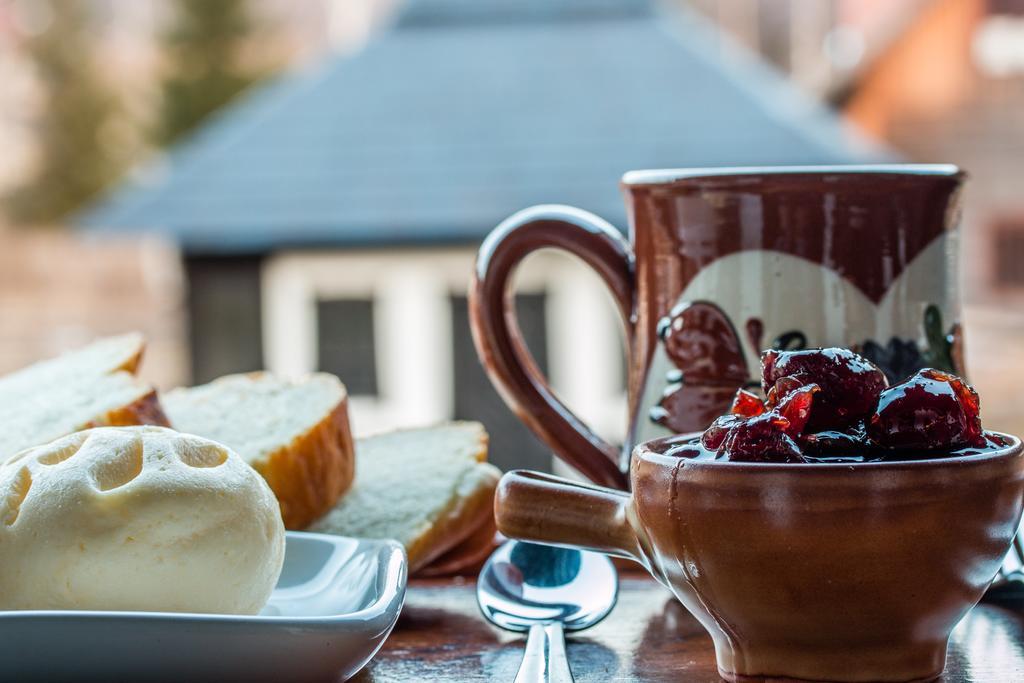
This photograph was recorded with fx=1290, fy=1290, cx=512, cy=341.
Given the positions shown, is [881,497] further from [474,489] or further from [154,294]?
[154,294]

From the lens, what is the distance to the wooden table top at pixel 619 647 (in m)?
0.64

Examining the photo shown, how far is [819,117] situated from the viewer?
22.9ft

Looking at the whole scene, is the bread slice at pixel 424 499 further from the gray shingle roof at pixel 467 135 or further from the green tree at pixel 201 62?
the green tree at pixel 201 62

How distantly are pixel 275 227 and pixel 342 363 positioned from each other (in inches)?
28.2

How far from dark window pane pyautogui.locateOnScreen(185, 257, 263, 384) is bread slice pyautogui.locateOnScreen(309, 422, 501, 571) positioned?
523 centimetres

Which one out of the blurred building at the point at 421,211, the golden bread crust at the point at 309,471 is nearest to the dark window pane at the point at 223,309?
the blurred building at the point at 421,211

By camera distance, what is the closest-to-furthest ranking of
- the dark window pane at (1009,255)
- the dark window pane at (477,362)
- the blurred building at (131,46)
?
the dark window pane at (477,362) < the dark window pane at (1009,255) < the blurred building at (131,46)

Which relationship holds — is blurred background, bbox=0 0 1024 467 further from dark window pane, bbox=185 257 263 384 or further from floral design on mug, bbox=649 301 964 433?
floral design on mug, bbox=649 301 964 433

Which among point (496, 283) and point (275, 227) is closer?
point (496, 283)

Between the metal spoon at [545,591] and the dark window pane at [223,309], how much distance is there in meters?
5.42

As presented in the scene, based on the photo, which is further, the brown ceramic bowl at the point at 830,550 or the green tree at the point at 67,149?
the green tree at the point at 67,149

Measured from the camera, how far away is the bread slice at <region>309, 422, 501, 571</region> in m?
0.86

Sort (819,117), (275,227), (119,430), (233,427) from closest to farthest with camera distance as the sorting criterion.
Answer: (119,430)
(233,427)
(275,227)
(819,117)

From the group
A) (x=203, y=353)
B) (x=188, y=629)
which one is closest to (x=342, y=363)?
(x=203, y=353)
